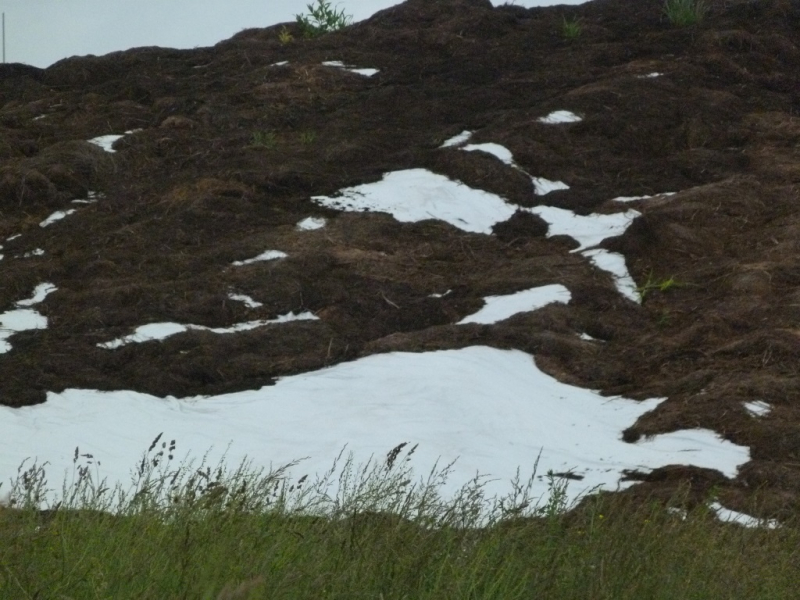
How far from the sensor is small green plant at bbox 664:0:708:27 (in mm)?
14969

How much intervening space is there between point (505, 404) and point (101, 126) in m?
8.01

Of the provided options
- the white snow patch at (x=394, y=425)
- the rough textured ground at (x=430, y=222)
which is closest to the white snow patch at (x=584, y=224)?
the rough textured ground at (x=430, y=222)

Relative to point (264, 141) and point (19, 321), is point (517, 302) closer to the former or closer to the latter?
point (19, 321)

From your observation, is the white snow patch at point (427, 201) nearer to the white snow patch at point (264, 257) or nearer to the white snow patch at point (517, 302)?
the white snow patch at point (264, 257)

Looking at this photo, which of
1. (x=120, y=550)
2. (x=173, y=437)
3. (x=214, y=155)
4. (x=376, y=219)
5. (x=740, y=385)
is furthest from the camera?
(x=214, y=155)

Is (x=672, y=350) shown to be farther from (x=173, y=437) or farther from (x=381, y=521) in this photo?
(x=381, y=521)

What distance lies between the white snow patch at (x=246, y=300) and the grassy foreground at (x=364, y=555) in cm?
452

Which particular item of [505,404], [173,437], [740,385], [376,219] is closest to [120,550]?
[173,437]

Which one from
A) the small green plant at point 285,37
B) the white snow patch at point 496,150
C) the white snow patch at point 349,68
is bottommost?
the white snow patch at point 496,150

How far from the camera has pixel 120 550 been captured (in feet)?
10.2

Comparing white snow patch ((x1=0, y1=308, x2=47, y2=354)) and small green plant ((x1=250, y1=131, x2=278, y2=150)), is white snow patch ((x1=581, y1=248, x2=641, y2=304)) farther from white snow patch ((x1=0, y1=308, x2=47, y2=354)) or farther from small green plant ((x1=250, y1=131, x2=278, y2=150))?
white snow patch ((x1=0, y1=308, x2=47, y2=354))

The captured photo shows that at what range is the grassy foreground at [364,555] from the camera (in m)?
2.82

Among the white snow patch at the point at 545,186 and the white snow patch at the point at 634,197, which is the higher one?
the white snow patch at the point at 545,186

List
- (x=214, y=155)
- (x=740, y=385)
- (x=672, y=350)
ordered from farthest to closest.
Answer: (x=214, y=155) → (x=672, y=350) → (x=740, y=385)
